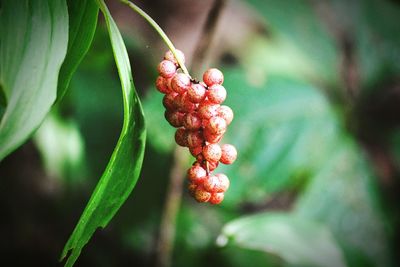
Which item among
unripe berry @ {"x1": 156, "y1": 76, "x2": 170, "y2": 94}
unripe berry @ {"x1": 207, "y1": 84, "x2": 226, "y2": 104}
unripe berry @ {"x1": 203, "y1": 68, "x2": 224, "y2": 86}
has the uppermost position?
unripe berry @ {"x1": 203, "y1": 68, "x2": 224, "y2": 86}

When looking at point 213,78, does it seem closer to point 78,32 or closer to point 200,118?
point 200,118

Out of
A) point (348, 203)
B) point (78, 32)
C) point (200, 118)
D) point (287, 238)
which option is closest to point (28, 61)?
point (78, 32)

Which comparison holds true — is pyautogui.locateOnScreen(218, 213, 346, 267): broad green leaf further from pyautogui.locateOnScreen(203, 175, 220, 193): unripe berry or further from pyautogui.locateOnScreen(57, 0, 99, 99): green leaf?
pyautogui.locateOnScreen(57, 0, 99, 99): green leaf

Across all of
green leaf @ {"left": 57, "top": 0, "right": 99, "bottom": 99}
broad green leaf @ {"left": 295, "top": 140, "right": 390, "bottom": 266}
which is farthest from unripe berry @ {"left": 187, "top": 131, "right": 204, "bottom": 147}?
broad green leaf @ {"left": 295, "top": 140, "right": 390, "bottom": 266}

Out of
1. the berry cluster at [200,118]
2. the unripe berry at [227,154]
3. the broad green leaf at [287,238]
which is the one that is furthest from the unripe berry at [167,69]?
the broad green leaf at [287,238]

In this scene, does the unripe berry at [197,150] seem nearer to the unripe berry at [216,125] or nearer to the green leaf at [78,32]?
the unripe berry at [216,125]

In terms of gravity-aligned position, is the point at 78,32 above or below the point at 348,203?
above
